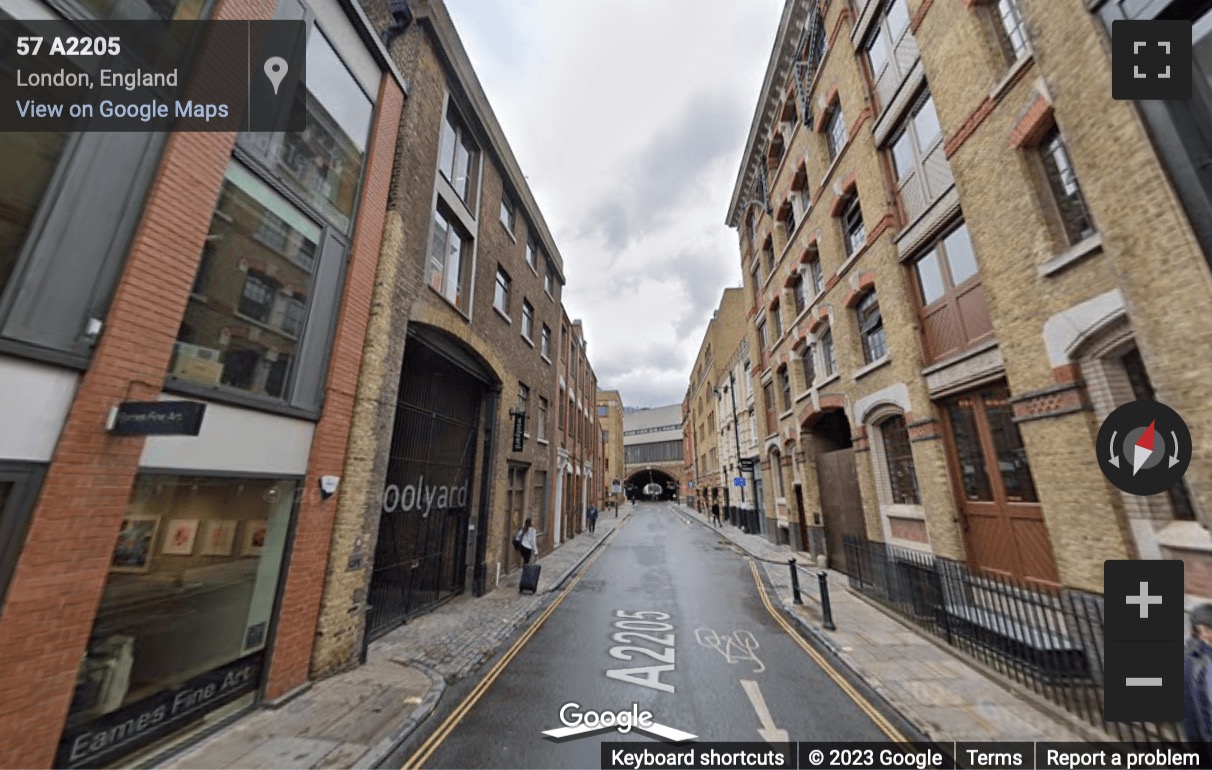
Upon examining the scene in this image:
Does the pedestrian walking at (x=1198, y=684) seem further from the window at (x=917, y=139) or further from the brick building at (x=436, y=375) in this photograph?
the brick building at (x=436, y=375)

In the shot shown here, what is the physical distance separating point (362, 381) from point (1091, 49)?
1049 centimetres

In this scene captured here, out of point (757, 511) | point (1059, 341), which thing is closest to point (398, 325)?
point (1059, 341)

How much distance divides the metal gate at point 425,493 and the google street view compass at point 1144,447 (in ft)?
33.3

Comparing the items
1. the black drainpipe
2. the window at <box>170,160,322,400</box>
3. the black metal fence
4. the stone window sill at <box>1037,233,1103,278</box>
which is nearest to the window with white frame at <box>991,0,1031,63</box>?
the stone window sill at <box>1037,233,1103,278</box>

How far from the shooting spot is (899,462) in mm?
10016

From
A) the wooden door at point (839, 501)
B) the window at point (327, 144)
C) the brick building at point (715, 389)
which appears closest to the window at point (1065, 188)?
the wooden door at point (839, 501)

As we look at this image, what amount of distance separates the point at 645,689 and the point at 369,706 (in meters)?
3.33

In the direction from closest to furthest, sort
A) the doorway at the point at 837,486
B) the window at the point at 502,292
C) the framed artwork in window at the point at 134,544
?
the framed artwork in window at the point at 134,544 < the doorway at the point at 837,486 < the window at the point at 502,292

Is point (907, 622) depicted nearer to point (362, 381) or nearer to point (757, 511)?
point (362, 381)

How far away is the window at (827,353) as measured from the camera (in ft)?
44.6

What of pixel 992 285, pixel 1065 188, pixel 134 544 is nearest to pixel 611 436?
pixel 992 285

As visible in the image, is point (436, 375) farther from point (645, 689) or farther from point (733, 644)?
point (733, 644)

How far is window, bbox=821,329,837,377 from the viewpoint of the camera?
535 inches

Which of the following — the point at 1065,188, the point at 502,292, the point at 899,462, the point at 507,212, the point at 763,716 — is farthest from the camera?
the point at 507,212
